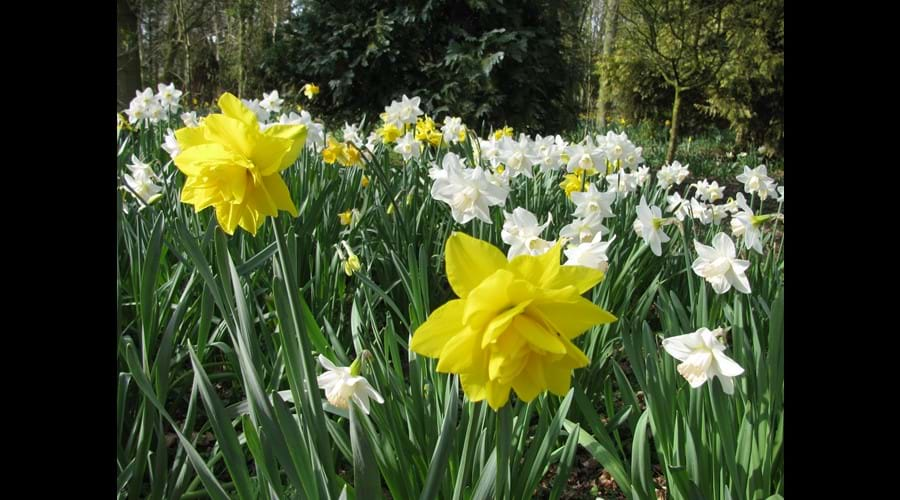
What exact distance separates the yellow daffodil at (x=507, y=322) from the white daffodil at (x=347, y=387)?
34 centimetres

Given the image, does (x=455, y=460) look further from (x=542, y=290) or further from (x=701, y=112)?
(x=701, y=112)

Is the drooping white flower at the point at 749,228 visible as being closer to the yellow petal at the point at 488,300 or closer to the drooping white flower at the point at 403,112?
A: the yellow petal at the point at 488,300

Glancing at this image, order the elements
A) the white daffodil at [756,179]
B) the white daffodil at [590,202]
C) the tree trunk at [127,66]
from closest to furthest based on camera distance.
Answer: the white daffodil at [590,202] < the white daffodil at [756,179] < the tree trunk at [127,66]

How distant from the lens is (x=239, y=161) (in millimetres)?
727

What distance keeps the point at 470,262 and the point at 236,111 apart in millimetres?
377

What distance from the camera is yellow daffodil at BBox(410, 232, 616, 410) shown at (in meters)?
0.55

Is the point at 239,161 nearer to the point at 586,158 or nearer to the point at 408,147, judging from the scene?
the point at 586,158

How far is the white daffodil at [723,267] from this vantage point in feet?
4.02

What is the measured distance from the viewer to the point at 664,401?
1148mm

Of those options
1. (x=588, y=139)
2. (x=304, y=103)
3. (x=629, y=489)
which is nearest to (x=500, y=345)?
(x=629, y=489)

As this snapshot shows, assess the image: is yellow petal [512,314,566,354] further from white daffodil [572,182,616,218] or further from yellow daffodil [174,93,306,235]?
white daffodil [572,182,616,218]

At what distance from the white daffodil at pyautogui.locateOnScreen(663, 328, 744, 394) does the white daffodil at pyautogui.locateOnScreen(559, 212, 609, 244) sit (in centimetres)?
45

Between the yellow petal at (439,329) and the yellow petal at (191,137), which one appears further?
the yellow petal at (191,137)

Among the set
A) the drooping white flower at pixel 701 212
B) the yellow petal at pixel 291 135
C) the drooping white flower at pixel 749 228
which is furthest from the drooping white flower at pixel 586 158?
the yellow petal at pixel 291 135
